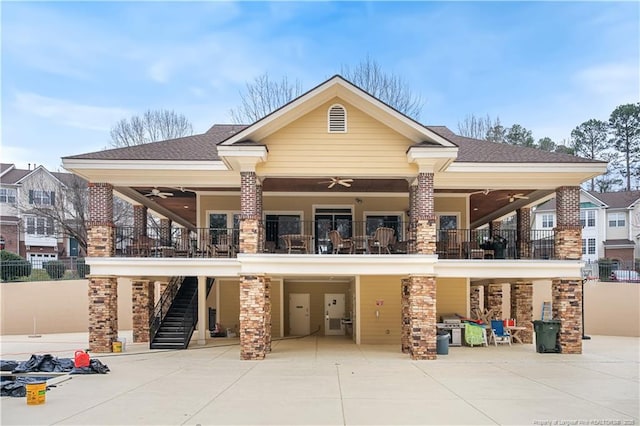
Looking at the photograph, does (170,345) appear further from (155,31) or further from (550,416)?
(550,416)

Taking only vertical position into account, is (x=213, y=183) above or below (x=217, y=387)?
above

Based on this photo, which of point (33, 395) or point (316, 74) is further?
point (316, 74)

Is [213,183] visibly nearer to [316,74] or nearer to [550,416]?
[550,416]

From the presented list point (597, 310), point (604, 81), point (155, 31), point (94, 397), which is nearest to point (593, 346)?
point (597, 310)

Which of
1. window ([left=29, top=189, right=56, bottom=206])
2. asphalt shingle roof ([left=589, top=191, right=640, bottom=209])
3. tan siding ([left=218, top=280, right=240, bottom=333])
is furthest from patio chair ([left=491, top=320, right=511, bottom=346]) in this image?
window ([left=29, top=189, right=56, bottom=206])

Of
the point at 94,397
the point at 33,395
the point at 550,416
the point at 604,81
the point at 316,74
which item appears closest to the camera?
the point at 550,416

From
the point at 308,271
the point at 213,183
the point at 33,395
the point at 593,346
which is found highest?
the point at 213,183

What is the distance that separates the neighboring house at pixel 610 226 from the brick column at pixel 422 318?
1380 inches

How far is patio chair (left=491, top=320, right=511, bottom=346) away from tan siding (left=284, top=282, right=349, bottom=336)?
623cm

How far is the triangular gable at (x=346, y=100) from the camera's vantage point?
656 inches

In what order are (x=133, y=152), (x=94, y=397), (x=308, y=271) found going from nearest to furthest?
(x=94, y=397)
(x=308, y=271)
(x=133, y=152)

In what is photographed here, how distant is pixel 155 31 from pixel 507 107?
93.2 feet

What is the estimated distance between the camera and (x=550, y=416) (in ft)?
31.2

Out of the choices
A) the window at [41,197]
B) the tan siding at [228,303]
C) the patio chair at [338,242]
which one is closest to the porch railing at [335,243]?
the patio chair at [338,242]
